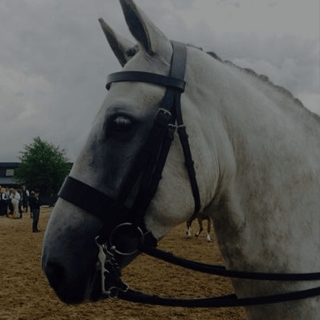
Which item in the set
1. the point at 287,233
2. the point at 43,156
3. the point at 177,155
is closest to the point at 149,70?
the point at 177,155

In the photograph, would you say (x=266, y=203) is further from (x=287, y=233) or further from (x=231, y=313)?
(x=231, y=313)

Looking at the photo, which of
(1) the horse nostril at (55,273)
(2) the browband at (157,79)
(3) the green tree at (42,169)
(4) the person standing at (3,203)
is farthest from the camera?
(3) the green tree at (42,169)

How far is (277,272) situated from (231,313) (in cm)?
587

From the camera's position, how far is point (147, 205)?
1946 mm

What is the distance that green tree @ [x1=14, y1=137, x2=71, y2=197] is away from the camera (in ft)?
207

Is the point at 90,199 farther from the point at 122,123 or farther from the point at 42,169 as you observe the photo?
the point at 42,169

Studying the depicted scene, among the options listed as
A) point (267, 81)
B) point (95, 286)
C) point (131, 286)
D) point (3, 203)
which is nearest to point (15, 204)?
point (3, 203)

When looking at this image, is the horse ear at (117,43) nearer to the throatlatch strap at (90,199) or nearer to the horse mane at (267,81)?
the horse mane at (267,81)

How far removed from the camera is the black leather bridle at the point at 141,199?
6.31 feet

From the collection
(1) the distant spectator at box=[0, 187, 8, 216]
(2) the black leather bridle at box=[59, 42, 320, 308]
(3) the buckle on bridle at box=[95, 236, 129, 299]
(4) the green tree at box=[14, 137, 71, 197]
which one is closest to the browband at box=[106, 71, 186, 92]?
(2) the black leather bridle at box=[59, 42, 320, 308]

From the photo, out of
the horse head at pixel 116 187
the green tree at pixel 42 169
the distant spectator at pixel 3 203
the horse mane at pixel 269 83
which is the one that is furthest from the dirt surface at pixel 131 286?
the green tree at pixel 42 169

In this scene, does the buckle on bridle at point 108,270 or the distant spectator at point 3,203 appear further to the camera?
the distant spectator at point 3,203

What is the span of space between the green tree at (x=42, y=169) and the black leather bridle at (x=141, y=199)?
61271 mm

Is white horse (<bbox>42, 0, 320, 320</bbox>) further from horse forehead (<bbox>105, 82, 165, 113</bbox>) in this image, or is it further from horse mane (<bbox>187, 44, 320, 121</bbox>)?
horse mane (<bbox>187, 44, 320, 121</bbox>)
